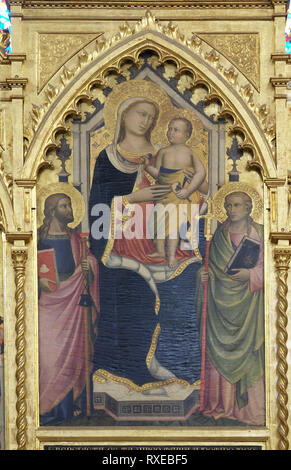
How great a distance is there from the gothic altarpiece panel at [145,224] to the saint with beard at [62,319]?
1cm

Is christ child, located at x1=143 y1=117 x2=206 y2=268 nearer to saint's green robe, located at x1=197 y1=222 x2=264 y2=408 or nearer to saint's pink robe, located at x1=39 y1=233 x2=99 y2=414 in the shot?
saint's green robe, located at x1=197 y1=222 x2=264 y2=408

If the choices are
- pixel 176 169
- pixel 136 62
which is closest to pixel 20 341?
pixel 176 169

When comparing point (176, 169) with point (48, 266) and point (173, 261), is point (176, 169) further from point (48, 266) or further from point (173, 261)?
point (48, 266)

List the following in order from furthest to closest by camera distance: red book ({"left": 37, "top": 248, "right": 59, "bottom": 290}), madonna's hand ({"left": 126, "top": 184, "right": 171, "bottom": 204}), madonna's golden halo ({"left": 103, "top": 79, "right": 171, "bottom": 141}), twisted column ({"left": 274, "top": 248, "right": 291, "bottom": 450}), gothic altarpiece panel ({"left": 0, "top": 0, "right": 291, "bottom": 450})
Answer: madonna's golden halo ({"left": 103, "top": 79, "right": 171, "bottom": 141}) → madonna's hand ({"left": 126, "top": 184, "right": 171, "bottom": 204}) → red book ({"left": 37, "top": 248, "right": 59, "bottom": 290}) → gothic altarpiece panel ({"left": 0, "top": 0, "right": 291, "bottom": 450}) → twisted column ({"left": 274, "top": 248, "right": 291, "bottom": 450})

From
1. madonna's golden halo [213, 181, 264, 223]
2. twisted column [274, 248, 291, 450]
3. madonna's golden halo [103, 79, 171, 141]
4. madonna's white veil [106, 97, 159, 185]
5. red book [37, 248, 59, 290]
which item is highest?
madonna's golden halo [103, 79, 171, 141]

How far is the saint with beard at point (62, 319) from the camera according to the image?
12047 millimetres

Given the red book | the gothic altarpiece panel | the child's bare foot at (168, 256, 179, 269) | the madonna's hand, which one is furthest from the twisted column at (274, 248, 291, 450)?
the red book

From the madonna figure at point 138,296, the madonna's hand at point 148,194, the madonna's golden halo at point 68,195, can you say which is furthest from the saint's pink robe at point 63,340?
the madonna's hand at point 148,194

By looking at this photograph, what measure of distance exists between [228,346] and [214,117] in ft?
7.81

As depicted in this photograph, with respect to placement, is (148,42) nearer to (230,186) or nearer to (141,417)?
(230,186)

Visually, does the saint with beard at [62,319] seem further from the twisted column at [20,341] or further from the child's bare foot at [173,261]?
the child's bare foot at [173,261]

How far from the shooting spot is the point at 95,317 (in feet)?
39.9

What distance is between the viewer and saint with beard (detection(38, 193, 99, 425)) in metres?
12.0

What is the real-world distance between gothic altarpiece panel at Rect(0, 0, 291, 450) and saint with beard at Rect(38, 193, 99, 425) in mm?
14
